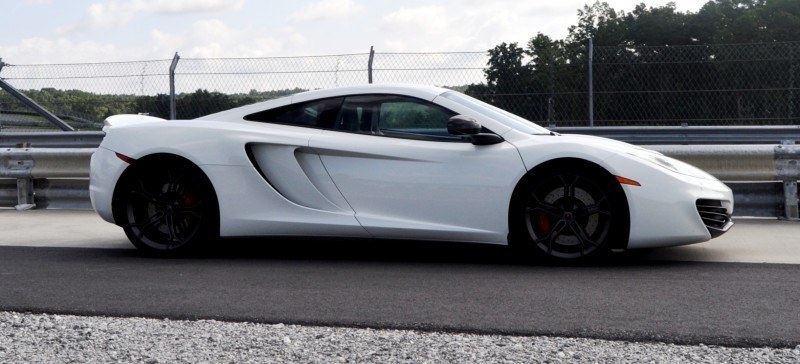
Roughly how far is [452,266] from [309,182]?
1029mm

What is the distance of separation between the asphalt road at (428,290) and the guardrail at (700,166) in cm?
137

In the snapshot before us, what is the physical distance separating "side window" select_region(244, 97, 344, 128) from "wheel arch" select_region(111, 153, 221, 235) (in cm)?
48

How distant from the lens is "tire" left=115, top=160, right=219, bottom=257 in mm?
6660

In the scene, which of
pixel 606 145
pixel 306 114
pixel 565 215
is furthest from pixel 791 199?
pixel 306 114

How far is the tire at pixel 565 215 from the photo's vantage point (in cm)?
613

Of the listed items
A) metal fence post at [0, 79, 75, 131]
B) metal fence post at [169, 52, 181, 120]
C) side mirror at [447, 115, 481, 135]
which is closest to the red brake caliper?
side mirror at [447, 115, 481, 135]

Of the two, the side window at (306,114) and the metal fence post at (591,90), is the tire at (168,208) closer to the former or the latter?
the side window at (306,114)

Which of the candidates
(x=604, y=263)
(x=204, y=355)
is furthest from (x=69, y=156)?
(x=204, y=355)

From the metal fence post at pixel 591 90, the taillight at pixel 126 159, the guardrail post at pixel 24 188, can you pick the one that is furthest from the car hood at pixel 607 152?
the metal fence post at pixel 591 90

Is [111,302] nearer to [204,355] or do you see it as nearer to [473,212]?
[204,355]

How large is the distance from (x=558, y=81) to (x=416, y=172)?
7202 millimetres

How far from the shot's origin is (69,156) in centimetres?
1015

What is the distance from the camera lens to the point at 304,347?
4.20 meters

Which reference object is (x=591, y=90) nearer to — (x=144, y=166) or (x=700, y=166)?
(x=700, y=166)
